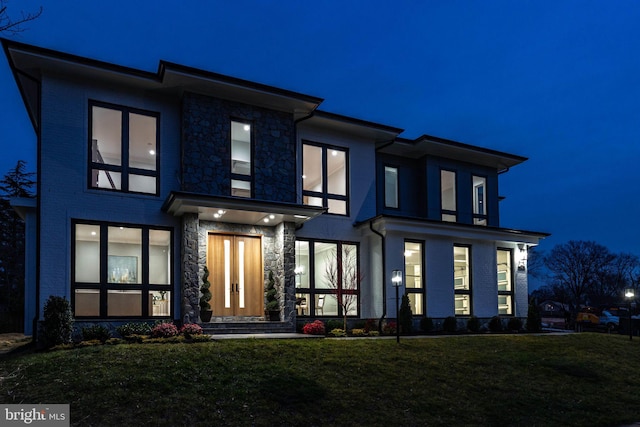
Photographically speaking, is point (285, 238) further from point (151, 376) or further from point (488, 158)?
point (488, 158)

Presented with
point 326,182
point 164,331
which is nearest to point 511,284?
point 326,182

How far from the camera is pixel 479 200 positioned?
20297 millimetres

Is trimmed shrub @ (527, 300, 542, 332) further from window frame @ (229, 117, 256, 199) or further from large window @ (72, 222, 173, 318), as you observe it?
large window @ (72, 222, 173, 318)

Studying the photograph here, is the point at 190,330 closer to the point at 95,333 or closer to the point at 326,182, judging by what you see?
the point at 95,333

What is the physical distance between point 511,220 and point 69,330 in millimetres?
135542

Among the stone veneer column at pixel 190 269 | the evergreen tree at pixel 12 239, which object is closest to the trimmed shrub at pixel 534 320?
the stone veneer column at pixel 190 269

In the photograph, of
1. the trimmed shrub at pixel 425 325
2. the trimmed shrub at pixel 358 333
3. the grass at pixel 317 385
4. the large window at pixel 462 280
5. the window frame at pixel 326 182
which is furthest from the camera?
the large window at pixel 462 280

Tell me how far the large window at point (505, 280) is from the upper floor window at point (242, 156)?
1009 centimetres

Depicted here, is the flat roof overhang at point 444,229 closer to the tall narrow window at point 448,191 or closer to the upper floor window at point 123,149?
the tall narrow window at point 448,191

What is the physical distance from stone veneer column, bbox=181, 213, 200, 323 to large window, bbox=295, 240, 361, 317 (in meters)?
3.58

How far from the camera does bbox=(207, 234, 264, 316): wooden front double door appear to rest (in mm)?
14391

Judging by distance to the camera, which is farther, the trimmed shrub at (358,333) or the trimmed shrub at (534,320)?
the trimmed shrub at (534,320)

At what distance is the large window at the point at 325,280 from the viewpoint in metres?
15.9

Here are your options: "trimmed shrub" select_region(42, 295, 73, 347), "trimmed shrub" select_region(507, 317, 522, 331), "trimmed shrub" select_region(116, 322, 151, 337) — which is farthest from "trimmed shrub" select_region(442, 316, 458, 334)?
"trimmed shrub" select_region(42, 295, 73, 347)
